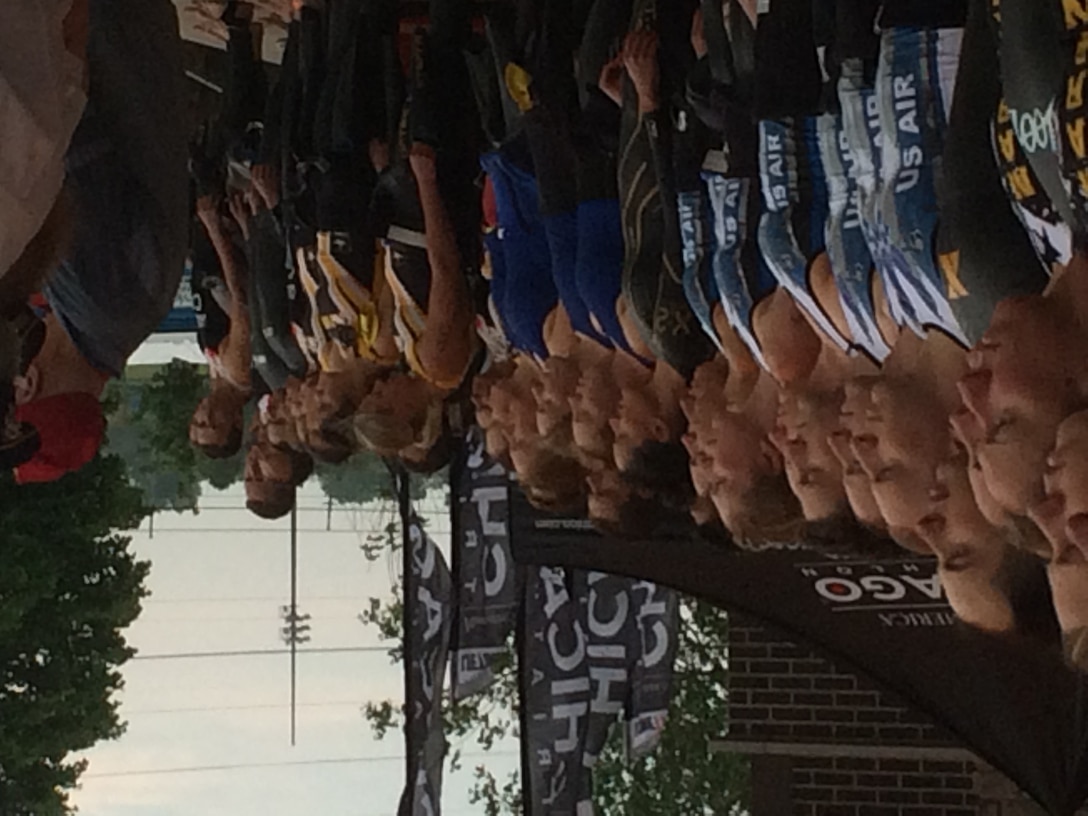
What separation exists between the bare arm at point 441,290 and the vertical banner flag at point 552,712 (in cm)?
60

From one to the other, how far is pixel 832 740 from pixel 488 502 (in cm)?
143

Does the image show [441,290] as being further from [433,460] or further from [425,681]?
[425,681]

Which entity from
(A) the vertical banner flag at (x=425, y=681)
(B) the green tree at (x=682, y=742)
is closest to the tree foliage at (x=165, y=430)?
(B) the green tree at (x=682, y=742)

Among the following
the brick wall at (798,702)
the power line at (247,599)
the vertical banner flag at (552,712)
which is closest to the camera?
the vertical banner flag at (552,712)

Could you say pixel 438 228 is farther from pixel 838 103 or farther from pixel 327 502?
pixel 327 502

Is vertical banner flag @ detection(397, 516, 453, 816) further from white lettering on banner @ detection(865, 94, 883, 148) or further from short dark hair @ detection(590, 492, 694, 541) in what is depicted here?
white lettering on banner @ detection(865, 94, 883, 148)

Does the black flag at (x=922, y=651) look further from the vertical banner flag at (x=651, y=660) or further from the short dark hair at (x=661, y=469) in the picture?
the vertical banner flag at (x=651, y=660)

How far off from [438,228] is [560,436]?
0.60 metres

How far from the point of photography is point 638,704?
301cm

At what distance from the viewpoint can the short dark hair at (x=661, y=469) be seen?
1841mm

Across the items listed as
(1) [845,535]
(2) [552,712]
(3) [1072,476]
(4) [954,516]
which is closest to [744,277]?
(1) [845,535]

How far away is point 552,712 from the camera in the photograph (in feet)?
9.45

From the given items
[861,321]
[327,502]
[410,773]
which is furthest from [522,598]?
[327,502]

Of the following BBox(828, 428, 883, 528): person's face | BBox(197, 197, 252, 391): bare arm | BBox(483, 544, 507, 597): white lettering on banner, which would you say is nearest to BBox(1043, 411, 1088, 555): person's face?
BBox(828, 428, 883, 528): person's face
